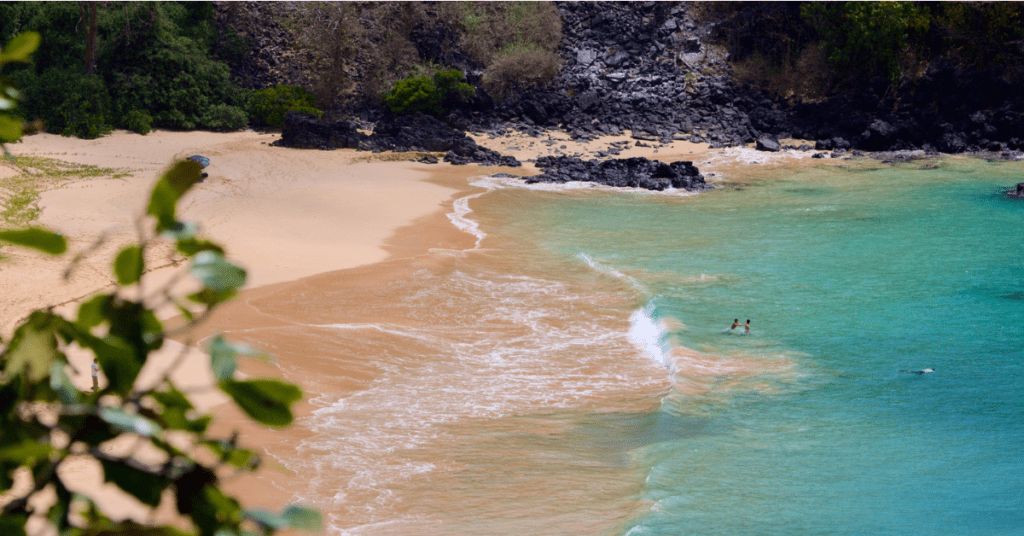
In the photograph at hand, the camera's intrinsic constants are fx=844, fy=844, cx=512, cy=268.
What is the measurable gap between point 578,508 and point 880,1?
107ft

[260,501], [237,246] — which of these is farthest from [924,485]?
[237,246]

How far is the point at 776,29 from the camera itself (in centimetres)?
3969

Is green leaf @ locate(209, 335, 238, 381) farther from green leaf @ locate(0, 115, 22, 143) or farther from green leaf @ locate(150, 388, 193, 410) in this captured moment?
green leaf @ locate(0, 115, 22, 143)

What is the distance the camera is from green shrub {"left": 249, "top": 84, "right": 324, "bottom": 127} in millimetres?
35344

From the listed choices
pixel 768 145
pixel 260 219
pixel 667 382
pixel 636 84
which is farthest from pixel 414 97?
pixel 667 382

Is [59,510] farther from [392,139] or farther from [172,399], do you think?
[392,139]

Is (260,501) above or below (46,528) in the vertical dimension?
below

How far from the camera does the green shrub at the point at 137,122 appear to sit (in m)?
32.1

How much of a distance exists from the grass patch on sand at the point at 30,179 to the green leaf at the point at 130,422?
17.6 metres

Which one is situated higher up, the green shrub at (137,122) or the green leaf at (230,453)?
the green leaf at (230,453)

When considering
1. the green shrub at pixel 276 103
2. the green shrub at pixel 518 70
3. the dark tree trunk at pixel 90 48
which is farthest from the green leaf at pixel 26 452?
Answer: the green shrub at pixel 518 70

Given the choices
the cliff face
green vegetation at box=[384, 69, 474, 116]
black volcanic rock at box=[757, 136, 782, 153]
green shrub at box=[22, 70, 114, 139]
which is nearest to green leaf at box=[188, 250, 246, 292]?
green shrub at box=[22, 70, 114, 139]

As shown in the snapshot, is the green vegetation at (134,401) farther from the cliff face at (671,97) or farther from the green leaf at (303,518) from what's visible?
the cliff face at (671,97)

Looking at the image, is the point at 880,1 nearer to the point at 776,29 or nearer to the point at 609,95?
the point at 776,29
